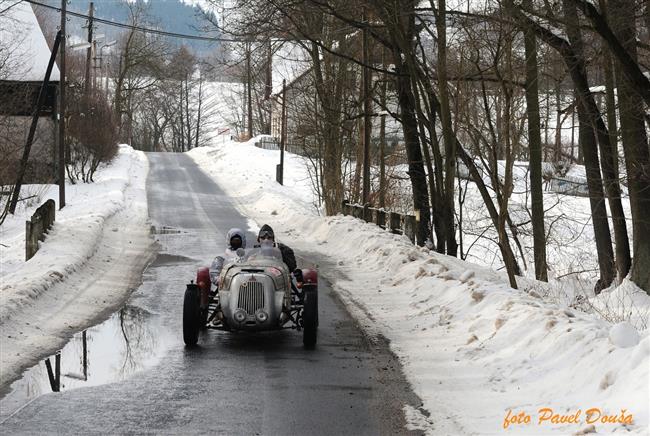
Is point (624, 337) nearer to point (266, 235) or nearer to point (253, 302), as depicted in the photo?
point (253, 302)

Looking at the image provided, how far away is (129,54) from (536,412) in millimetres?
78753

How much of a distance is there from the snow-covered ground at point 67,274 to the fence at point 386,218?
20.7ft

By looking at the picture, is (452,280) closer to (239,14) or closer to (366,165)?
(239,14)

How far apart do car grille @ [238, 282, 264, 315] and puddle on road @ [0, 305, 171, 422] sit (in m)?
1.04

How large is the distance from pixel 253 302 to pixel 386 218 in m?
14.4

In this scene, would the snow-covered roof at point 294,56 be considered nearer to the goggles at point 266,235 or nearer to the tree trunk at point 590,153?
the tree trunk at point 590,153

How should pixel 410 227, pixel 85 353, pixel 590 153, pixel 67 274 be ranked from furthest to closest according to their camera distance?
pixel 410 227, pixel 590 153, pixel 67 274, pixel 85 353

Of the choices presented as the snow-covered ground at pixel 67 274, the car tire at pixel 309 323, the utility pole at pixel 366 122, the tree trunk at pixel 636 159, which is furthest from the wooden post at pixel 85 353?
the utility pole at pixel 366 122

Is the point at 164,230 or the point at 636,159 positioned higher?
the point at 636,159

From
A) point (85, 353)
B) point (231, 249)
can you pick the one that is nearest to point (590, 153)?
point (231, 249)

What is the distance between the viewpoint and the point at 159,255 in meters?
19.7

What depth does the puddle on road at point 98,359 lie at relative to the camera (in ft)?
26.2

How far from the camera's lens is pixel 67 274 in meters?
14.8

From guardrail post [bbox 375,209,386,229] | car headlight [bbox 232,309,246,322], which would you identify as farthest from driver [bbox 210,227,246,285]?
guardrail post [bbox 375,209,386,229]
